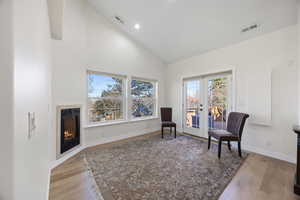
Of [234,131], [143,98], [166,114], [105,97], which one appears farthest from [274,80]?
[105,97]

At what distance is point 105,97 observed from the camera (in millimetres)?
3707

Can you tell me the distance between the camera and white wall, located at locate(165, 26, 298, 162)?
253 cm

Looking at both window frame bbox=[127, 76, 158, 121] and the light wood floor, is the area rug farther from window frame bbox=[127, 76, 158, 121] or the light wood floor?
window frame bbox=[127, 76, 158, 121]

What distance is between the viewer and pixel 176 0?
2.60 metres

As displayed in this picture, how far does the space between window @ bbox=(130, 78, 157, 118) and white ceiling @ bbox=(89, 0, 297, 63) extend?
135cm

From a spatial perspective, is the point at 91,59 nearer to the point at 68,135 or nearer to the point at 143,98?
the point at 68,135

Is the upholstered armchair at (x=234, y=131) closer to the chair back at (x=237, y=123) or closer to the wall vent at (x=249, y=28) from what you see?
the chair back at (x=237, y=123)

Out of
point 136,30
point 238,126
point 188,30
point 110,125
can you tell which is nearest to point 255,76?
point 238,126

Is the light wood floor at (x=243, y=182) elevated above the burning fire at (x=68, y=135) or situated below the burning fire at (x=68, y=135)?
below

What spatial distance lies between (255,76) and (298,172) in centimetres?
197

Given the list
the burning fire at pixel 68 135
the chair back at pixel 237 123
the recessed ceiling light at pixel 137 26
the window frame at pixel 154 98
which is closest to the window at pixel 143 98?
the window frame at pixel 154 98

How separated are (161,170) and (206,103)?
250 centimetres

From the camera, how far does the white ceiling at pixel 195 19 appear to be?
240 centimetres

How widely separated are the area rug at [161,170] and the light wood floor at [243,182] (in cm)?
12
